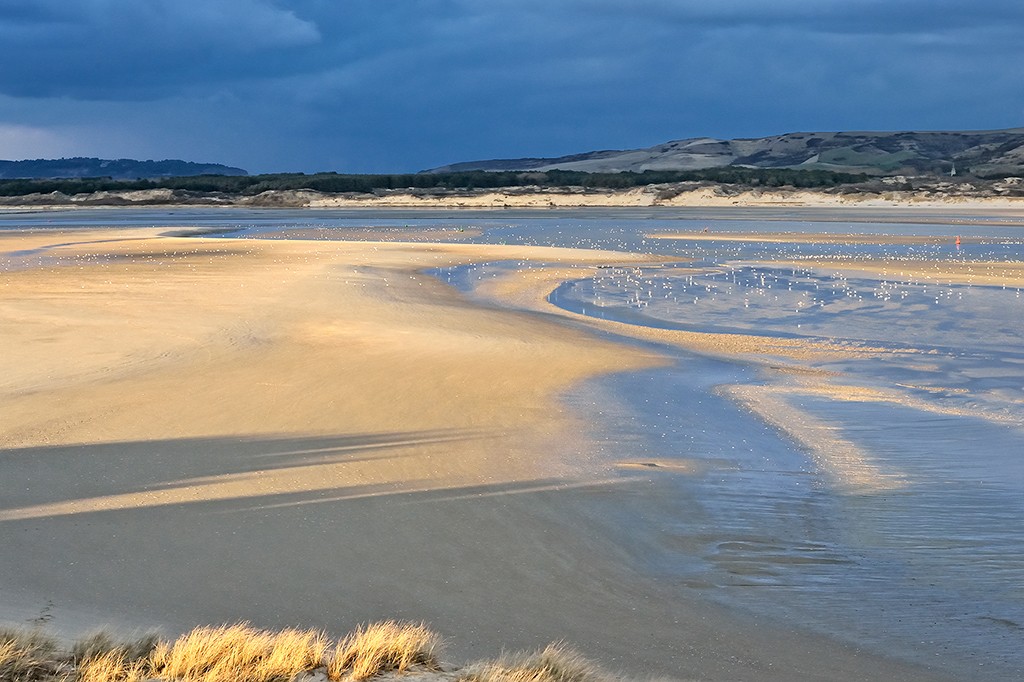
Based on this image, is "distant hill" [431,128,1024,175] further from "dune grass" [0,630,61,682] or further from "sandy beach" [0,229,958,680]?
"dune grass" [0,630,61,682]

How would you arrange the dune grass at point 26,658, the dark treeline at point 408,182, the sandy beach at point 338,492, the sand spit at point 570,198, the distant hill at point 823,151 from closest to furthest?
the dune grass at point 26,658 → the sandy beach at point 338,492 → the sand spit at point 570,198 → the dark treeline at point 408,182 → the distant hill at point 823,151

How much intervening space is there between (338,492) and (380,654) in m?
2.74

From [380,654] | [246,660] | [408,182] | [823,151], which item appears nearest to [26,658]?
[246,660]

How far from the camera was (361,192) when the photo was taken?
79.8 meters

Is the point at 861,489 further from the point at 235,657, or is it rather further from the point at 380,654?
the point at 235,657

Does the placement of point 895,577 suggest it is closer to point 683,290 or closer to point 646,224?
point 683,290

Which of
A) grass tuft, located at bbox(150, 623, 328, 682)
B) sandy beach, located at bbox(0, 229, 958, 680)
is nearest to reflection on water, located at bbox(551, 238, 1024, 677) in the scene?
sandy beach, located at bbox(0, 229, 958, 680)

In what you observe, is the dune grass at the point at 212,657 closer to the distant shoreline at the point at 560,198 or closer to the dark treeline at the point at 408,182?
the distant shoreline at the point at 560,198

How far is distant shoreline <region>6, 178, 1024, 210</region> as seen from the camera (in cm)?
6412

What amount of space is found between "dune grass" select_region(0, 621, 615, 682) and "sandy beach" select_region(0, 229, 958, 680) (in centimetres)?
36

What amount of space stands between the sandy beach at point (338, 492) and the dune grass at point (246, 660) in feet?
1.17

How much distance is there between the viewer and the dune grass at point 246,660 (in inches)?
154

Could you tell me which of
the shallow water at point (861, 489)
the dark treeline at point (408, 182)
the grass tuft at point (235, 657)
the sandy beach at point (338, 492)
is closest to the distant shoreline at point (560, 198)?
the dark treeline at point (408, 182)

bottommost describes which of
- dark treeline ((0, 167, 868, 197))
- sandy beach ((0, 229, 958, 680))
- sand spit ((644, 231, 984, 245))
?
sand spit ((644, 231, 984, 245))
